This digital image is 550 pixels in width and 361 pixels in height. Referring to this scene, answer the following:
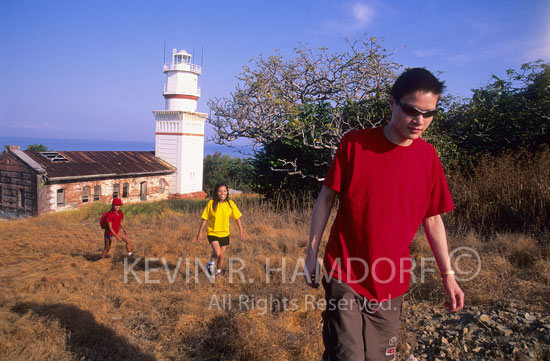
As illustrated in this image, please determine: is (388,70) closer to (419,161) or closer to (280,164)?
(280,164)

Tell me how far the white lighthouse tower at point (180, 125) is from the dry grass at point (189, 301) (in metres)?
32.6

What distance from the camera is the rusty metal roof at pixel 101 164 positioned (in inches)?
1105

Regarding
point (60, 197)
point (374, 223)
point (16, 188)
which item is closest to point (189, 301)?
point (374, 223)

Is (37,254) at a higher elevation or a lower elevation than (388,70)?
lower

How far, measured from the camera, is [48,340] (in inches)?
135

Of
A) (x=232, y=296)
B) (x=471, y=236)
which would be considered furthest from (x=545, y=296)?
(x=232, y=296)

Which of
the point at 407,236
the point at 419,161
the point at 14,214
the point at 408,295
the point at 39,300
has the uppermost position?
the point at 419,161

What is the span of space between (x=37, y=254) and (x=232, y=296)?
209 inches

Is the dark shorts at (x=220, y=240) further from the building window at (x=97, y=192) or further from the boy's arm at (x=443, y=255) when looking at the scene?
the building window at (x=97, y=192)

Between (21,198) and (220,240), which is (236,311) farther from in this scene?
(21,198)

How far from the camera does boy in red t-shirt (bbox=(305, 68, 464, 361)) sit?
1817 mm

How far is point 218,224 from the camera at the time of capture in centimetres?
545

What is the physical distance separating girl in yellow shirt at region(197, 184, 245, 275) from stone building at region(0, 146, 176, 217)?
A: 26503 mm

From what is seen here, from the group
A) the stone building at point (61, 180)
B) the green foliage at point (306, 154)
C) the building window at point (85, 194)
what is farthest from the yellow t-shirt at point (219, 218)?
the building window at point (85, 194)
